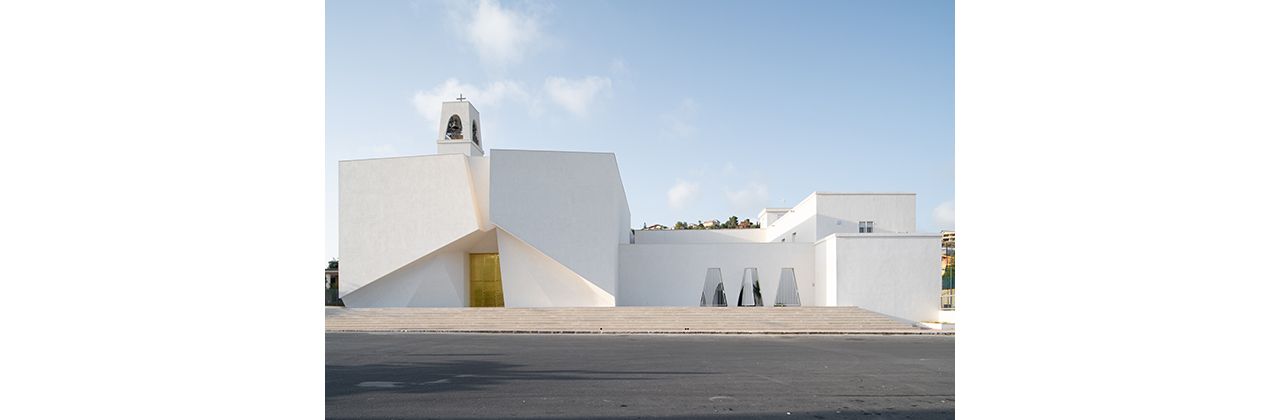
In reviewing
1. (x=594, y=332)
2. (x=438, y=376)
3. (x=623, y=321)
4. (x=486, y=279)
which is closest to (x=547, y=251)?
(x=486, y=279)

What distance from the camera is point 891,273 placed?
22094 millimetres

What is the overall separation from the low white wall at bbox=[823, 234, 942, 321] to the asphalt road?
9.11 meters

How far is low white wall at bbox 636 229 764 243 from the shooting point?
106ft

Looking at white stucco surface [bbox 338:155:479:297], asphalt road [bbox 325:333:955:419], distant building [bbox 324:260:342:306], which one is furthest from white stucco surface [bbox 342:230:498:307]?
asphalt road [bbox 325:333:955:419]

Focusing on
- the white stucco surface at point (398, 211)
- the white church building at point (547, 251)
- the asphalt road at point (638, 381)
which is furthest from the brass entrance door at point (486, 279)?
the asphalt road at point (638, 381)

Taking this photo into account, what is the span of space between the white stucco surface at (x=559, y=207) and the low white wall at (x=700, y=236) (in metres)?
9.46

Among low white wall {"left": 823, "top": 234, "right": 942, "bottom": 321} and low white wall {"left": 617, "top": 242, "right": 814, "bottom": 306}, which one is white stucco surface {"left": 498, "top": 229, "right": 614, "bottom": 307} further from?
low white wall {"left": 823, "top": 234, "right": 942, "bottom": 321}

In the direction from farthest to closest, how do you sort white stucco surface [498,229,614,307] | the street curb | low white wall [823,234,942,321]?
white stucco surface [498,229,614,307]
low white wall [823,234,942,321]
the street curb

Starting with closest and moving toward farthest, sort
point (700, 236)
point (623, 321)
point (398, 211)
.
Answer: point (623, 321) < point (398, 211) < point (700, 236)

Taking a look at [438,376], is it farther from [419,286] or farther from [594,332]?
[419,286]

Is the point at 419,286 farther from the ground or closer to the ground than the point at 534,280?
closer to the ground

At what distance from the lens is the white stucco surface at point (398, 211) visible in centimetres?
2320

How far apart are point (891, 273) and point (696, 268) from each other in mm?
6384

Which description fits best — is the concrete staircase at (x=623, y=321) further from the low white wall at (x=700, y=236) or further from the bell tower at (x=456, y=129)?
the low white wall at (x=700, y=236)
